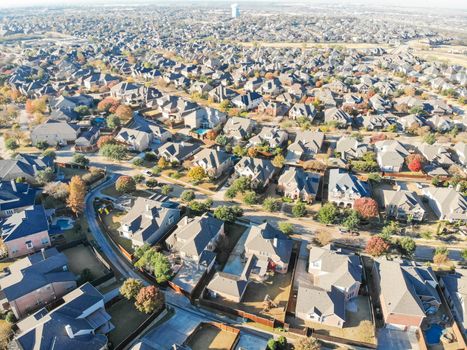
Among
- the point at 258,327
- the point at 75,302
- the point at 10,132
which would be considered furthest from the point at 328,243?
the point at 10,132

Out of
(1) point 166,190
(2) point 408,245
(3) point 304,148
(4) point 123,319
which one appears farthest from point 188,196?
(2) point 408,245

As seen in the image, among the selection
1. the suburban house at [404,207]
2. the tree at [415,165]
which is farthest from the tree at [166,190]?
the tree at [415,165]

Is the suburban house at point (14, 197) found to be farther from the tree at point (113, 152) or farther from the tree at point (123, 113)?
the tree at point (123, 113)

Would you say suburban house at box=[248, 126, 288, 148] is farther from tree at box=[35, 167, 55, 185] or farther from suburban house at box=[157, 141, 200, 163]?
tree at box=[35, 167, 55, 185]

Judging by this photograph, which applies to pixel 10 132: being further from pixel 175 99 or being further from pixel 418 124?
pixel 418 124

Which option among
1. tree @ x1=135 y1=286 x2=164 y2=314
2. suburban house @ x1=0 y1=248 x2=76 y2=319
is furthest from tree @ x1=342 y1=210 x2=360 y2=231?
suburban house @ x1=0 y1=248 x2=76 y2=319

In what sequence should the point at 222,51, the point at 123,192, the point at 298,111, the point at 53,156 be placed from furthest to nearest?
the point at 222,51 < the point at 298,111 < the point at 53,156 < the point at 123,192
